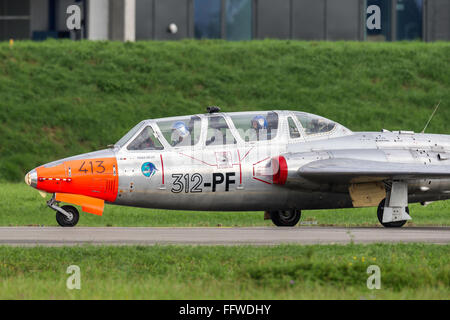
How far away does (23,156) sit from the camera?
104 ft

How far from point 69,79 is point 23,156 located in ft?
20.0

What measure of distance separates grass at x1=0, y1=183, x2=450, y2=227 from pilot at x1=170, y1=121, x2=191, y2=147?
3983 millimetres

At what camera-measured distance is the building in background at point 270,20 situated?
44031 millimetres

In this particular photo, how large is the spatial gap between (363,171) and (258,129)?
2401 millimetres

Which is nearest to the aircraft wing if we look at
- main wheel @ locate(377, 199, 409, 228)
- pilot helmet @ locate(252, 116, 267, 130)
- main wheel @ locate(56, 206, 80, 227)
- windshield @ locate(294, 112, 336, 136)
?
main wheel @ locate(377, 199, 409, 228)

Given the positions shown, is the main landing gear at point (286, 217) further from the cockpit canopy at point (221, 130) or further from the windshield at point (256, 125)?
the windshield at point (256, 125)

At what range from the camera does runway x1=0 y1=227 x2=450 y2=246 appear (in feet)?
A: 47.6

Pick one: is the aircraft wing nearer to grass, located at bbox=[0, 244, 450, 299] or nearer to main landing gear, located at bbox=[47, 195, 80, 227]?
grass, located at bbox=[0, 244, 450, 299]

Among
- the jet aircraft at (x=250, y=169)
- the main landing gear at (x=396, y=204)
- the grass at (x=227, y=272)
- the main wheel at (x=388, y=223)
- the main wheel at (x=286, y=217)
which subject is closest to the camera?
the grass at (x=227, y=272)

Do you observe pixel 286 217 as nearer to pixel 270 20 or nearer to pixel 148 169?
pixel 148 169

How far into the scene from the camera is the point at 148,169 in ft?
57.9

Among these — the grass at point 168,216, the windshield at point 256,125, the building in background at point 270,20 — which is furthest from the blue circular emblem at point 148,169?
the building in background at point 270,20

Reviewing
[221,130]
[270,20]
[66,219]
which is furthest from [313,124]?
[270,20]
